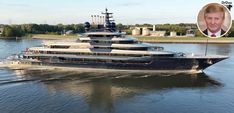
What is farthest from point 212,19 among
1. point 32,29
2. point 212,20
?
point 32,29

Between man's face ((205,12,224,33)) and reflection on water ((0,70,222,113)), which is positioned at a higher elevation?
man's face ((205,12,224,33))

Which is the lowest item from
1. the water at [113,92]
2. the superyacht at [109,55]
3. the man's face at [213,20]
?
the water at [113,92]

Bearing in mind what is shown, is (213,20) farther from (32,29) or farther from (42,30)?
(42,30)

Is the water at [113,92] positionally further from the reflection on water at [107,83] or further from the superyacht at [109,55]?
the superyacht at [109,55]

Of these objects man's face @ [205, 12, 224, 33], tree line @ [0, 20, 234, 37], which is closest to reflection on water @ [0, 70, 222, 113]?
man's face @ [205, 12, 224, 33]

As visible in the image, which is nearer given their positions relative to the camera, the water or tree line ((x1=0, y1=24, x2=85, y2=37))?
the water

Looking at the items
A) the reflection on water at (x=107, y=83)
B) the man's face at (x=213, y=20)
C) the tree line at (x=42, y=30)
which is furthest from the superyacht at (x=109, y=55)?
the tree line at (x=42, y=30)

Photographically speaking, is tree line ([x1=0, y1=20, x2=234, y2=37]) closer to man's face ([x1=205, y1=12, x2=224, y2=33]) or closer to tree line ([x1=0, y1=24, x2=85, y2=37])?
tree line ([x1=0, y1=24, x2=85, y2=37])

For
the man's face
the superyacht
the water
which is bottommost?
the water

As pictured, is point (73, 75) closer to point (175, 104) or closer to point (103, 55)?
point (103, 55)
